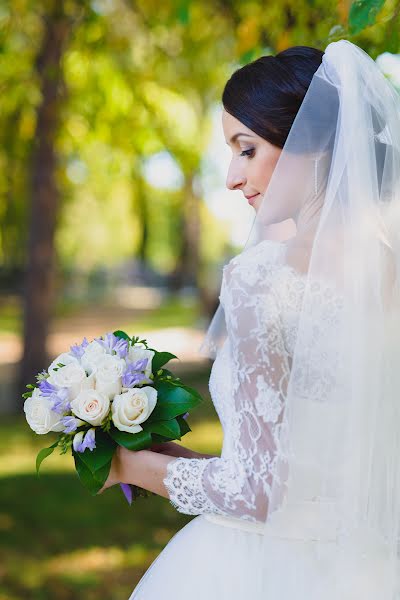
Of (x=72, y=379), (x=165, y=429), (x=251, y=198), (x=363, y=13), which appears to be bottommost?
(x=165, y=429)

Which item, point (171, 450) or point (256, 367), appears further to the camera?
point (171, 450)

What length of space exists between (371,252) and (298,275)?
18 centimetres

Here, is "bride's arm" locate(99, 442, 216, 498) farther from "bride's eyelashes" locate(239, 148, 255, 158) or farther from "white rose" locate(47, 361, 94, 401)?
"bride's eyelashes" locate(239, 148, 255, 158)

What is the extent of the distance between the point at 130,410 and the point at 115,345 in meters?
0.20

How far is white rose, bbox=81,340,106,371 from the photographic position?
2.00 meters

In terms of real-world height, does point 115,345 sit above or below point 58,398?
above

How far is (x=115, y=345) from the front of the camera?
2.05 meters

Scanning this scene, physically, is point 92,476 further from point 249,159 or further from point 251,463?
point 249,159

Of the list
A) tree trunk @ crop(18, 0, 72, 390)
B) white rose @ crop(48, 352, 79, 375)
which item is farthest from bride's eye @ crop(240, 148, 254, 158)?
tree trunk @ crop(18, 0, 72, 390)

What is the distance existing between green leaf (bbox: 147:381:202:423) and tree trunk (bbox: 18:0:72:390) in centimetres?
824

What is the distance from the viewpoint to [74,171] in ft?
60.4

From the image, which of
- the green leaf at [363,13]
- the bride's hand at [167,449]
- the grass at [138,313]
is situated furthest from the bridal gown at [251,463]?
the grass at [138,313]

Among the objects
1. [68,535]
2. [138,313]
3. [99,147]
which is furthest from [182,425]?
[138,313]

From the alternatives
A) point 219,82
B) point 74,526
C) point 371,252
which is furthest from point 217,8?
point 219,82
